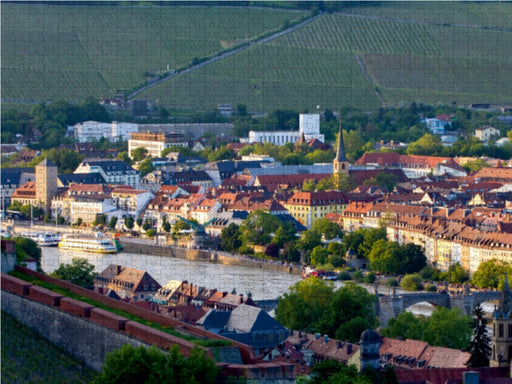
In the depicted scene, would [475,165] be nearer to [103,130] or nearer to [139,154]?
[139,154]

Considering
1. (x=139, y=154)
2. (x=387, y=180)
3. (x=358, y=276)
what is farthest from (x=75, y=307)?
(x=139, y=154)

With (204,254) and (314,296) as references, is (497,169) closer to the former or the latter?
(204,254)

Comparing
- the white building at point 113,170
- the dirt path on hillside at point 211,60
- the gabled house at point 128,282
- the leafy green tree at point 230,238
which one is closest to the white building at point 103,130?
the dirt path on hillside at point 211,60

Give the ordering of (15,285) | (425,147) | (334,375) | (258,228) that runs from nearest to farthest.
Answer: (15,285), (334,375), (258,228), (425,147)

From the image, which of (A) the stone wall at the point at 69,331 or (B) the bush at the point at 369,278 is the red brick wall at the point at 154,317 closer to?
(A) the stone wall at the point at 69,331

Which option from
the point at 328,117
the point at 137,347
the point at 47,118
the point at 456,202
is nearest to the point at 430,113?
the point at 328,117

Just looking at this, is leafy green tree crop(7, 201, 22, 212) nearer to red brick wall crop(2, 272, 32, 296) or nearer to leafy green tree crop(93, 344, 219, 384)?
red brick wall crop(2, 272, 32, 296)
